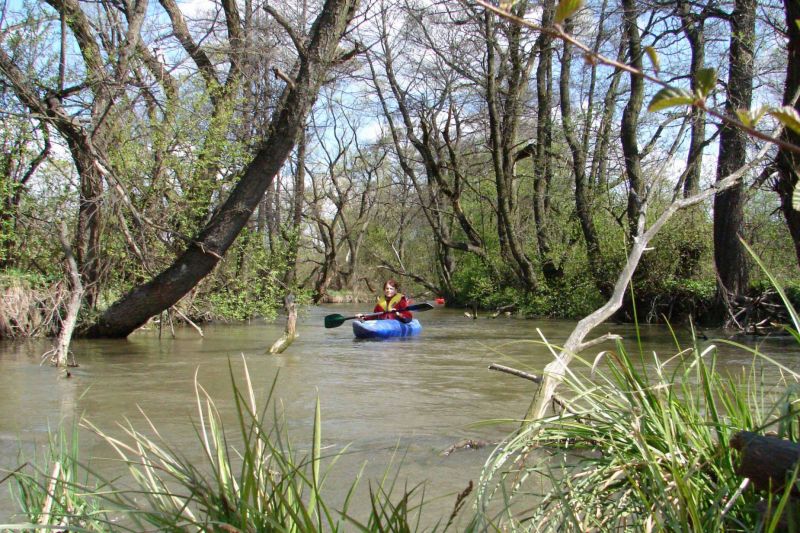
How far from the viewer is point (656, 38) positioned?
12.2 meters

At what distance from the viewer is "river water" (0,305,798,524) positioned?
4.98 m

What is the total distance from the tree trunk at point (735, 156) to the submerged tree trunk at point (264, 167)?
5199 mm

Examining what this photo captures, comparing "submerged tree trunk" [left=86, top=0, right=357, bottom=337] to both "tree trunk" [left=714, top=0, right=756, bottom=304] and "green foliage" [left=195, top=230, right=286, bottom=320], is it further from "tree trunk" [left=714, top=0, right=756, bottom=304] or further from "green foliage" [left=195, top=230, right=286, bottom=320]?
"tree trunk" [left=714, top=0, right=756, bottom=304]

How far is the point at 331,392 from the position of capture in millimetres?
8297

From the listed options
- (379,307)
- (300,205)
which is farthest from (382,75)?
(379,307)

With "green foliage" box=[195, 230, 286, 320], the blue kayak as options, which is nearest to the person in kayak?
the blue kayak

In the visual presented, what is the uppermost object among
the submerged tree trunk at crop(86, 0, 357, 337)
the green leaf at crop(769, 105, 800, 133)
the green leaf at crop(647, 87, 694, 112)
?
the submerged tree trunk at crop(86, 0, 357, 337)

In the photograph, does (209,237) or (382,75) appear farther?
(382,75)

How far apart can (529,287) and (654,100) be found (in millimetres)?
20412

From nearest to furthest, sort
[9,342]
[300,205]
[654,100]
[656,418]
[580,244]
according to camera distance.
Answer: [654,100] → [656,418] → [9,342] → [580,244] → [300,205]

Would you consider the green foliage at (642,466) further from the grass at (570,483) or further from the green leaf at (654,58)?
the green leaf at (654,58)

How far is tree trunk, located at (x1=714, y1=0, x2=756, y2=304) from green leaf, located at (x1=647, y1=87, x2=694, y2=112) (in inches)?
282

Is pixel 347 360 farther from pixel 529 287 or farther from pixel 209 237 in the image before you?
pixel 529 287

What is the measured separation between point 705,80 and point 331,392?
7.56 metres
